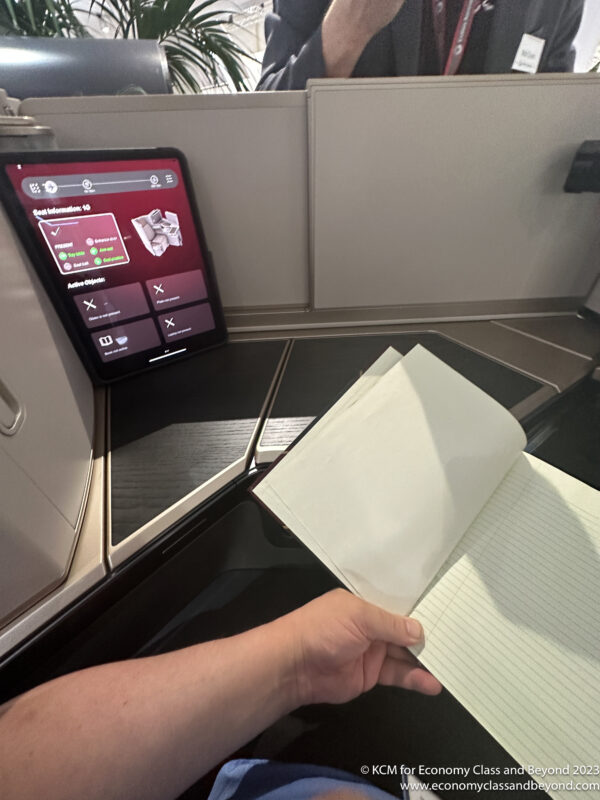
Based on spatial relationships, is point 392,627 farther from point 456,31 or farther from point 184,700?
point 456,31

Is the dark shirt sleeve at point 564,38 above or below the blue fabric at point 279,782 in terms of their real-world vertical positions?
above

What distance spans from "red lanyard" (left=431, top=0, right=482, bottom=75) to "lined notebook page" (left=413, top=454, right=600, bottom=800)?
3.06 feet

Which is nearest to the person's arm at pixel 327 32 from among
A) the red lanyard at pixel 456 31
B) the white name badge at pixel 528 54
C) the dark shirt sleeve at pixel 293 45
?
the dark shirt sleeve at pixel 293 45

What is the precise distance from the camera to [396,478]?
0.37 meters

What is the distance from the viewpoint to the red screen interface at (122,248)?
1.54ft

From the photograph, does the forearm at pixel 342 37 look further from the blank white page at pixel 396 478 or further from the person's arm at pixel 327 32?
the blank white page at pixel 396 478

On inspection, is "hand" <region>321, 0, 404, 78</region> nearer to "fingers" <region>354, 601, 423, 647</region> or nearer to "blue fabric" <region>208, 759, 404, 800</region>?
"fingers" <region>354, 601, 423, 647</region>

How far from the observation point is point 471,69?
75 centimetres

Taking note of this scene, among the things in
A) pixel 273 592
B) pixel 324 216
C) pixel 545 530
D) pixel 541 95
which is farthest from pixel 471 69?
pixel 273 592

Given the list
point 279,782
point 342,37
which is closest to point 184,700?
point 279,782

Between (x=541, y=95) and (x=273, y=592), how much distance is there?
3.31ft

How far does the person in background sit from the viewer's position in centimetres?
65

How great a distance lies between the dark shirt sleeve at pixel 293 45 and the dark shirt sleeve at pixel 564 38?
54cm

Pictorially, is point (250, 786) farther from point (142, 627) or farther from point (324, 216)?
point (324, 216)
